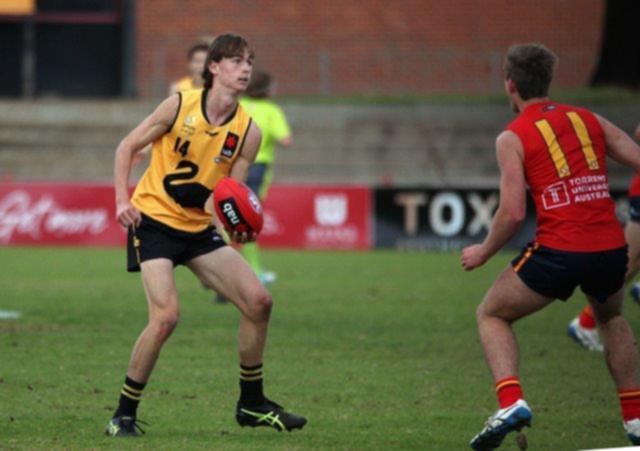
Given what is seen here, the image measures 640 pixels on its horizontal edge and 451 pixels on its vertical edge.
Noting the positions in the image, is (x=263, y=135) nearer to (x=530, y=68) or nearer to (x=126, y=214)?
(x=126, y=214)

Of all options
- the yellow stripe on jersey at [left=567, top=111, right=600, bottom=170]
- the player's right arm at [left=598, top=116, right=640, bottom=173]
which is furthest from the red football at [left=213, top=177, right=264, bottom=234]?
the player's right arm at [left=598, top=116, right=640, bottom=173]

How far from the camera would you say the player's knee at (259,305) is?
802cm

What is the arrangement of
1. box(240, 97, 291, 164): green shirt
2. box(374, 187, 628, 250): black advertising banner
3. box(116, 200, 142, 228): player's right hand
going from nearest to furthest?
box(116, 200, 142, 228): player's right hand
box(240, 97, 291, 164): green shirt
box(374, 187, 628, 250): black advertising banner

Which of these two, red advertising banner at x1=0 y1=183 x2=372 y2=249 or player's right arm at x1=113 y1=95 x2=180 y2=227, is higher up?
player's right arm at x1=113 y1=95 x2=180 y2=227

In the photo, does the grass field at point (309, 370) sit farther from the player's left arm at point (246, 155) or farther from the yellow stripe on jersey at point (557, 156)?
the yellow stripe on jersey at point (557, 156)

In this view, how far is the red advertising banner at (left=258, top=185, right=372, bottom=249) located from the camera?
21.7 m

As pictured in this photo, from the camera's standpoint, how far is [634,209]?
11.4m

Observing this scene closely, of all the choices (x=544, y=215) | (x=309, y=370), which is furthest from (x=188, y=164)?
(x=309, y=370)

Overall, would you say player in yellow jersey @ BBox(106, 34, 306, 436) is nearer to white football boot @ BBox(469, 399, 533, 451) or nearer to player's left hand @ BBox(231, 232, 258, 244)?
player's left hand @ BBox(231, 232, 258, 244)

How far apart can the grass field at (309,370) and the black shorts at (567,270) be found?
970 mm

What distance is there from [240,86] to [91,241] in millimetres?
14126

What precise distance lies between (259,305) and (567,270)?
172cm

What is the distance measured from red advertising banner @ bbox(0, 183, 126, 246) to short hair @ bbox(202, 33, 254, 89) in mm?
13475

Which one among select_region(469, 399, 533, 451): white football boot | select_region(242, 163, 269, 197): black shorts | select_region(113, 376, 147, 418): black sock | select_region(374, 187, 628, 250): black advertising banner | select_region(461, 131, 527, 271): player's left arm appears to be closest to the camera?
select_region(469, 399, 533, 451): white football boot
